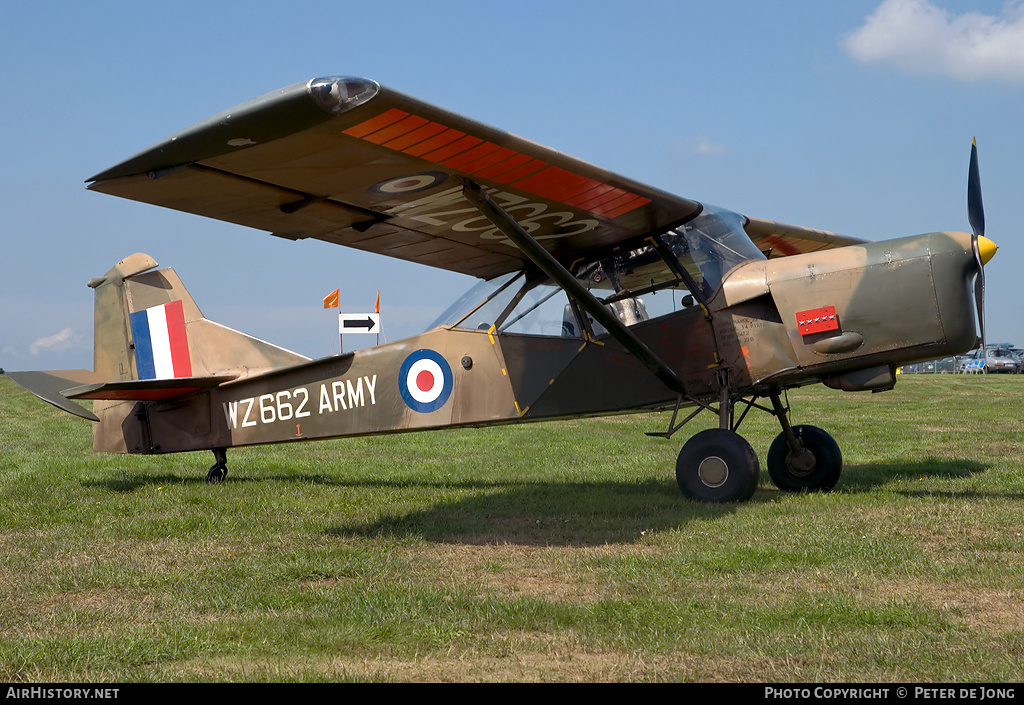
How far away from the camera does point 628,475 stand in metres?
10.2

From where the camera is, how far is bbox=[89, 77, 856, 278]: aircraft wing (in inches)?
200

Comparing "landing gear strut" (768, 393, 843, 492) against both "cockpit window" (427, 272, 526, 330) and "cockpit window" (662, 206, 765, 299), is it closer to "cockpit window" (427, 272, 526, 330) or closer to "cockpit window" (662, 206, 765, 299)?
"cockpit window" (662, 206, 765, 299)

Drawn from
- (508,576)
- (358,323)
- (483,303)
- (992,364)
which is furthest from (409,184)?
(992,364)

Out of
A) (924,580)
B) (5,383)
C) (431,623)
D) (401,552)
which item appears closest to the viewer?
(431,623)

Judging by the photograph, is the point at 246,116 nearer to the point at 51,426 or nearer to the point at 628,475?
the point at 628,475

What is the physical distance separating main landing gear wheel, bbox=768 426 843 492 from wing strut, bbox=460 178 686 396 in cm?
160

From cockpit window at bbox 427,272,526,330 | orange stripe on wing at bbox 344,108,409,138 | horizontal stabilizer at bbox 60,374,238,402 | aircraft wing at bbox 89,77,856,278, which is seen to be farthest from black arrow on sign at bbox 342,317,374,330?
orange stripe on wing at bbox 344,108,409,138

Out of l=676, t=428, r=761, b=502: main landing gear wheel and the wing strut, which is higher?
the wing strut

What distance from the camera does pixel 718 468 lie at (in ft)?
24.3

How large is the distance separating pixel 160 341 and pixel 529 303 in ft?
15.4

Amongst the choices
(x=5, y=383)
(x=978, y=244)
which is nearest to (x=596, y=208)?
(x=978, y=244)

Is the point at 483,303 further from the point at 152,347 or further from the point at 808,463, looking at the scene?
the point at 152,347

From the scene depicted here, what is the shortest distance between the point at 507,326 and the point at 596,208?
55.7 inches

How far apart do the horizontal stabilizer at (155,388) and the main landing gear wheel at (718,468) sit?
197 inches
